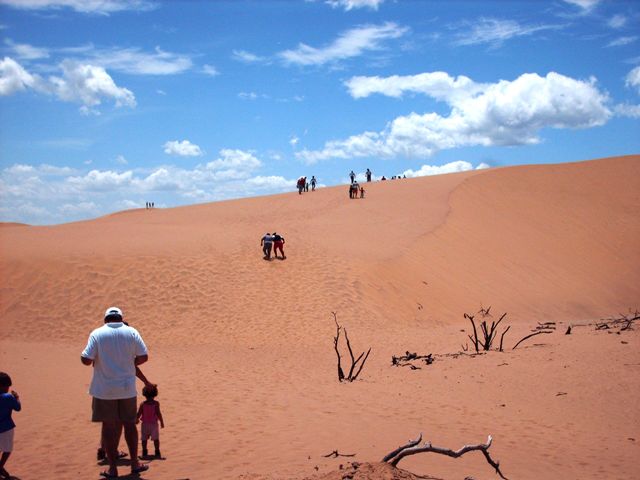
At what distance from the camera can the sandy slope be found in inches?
317

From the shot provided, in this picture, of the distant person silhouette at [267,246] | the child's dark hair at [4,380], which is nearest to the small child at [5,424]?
the child's dark hair at [4,380]

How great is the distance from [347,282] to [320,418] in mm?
11783

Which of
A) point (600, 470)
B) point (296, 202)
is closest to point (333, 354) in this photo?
point (600, 470)

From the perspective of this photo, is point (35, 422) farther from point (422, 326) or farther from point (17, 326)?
point (422, 326)

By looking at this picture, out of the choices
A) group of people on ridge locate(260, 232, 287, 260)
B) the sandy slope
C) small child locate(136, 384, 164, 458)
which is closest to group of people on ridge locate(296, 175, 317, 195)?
the sandy slope

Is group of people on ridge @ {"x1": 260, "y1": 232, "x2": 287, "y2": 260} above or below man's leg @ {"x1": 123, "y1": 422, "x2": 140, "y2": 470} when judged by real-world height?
above

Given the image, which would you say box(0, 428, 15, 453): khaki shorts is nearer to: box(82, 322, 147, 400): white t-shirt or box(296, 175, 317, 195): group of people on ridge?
box(82, 322, 147, 400): white t-shirt

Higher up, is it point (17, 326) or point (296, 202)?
point (296, 202)

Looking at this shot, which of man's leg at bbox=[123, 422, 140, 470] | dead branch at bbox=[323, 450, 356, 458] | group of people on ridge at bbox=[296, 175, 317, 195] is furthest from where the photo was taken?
group of people on ridge at bbox=[296, 175, 317, 195]

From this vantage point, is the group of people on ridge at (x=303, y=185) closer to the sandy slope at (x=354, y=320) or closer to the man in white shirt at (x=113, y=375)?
the sandy slope at (x=354, y=320)

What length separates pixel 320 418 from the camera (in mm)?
9242

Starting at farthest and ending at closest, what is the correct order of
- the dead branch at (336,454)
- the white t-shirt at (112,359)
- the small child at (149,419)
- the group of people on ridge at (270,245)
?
1. the group of people on ridge at (270,245)
2. the small child at (149,419)
3. the dead branch at (336,454)
4. the white t-shirt at (112,359)

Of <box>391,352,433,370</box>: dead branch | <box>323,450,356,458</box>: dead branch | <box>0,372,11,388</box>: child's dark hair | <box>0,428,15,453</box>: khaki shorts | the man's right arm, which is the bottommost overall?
<box>323,450,356,458</box>: dead branch

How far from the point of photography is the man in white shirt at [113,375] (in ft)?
20.4
